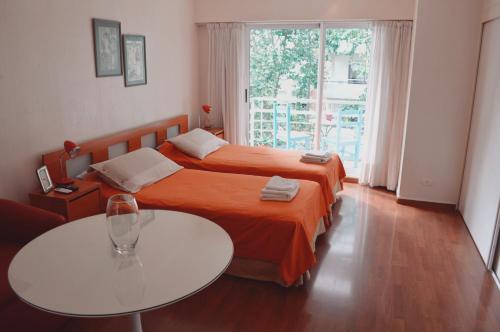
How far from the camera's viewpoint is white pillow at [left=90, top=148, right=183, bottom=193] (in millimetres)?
3365

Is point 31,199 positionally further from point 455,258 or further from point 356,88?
point 356,88

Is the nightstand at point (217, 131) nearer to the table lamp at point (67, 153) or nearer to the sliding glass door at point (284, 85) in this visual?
the sliding glass door at point (284, 85)

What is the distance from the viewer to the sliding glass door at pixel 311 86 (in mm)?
5105

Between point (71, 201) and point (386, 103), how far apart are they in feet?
12.1

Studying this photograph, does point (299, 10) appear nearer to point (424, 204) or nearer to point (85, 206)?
point (424, 204)

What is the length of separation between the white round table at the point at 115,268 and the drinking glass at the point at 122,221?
8cm

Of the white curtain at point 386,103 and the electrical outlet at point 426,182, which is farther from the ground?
the white curtain at point 386,103

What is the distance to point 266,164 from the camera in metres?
4.19

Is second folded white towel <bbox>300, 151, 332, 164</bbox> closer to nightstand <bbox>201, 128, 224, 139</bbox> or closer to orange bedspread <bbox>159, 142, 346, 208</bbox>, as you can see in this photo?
orange bedspread <bbox>159, 142, 346, 208</bbox>

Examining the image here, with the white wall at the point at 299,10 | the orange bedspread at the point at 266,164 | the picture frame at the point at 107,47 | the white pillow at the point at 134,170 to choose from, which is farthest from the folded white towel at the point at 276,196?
the white wall at the point at 299,10

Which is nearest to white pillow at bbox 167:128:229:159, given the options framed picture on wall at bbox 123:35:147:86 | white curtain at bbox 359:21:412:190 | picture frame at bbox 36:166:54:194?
framed picture on wall at bbox 123:35:147:86

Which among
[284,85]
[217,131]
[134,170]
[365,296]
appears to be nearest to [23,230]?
[134,170]

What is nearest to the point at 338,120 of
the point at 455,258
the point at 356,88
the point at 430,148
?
the point at 356,88

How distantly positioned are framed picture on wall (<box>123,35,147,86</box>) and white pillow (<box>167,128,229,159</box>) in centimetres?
73
